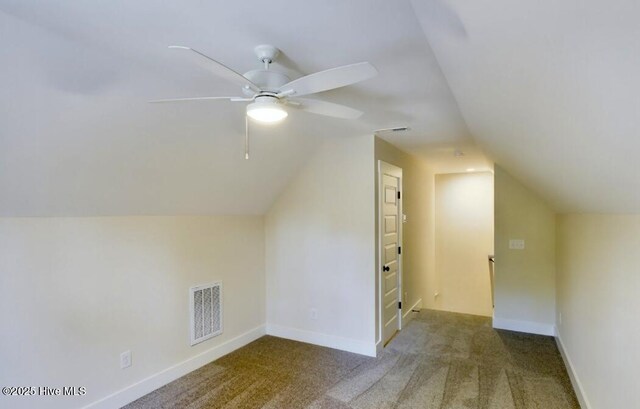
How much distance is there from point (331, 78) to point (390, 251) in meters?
3.05

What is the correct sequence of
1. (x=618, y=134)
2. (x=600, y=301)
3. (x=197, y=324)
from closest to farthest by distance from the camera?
(x=618, y=134)
(x=600, y=301)
(x=197, y=324)

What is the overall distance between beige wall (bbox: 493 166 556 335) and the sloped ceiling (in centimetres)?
267

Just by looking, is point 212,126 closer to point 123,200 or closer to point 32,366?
point 123,200

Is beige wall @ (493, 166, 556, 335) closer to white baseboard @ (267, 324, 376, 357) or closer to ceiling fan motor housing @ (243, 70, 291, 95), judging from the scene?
white baseboard @ (267, 324, 376, 357)

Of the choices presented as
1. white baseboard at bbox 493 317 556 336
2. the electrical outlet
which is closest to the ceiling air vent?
the electrical outlet

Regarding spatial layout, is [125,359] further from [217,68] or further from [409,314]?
[409,314]

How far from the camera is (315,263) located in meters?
4.05

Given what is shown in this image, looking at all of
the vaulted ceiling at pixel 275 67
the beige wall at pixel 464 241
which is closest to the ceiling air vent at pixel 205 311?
the vaulted ceiling at pixel 275 67

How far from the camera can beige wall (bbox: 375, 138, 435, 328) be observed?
4670 mm

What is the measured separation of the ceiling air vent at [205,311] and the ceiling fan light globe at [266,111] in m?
2.22

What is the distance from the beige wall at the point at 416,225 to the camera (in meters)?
4.67

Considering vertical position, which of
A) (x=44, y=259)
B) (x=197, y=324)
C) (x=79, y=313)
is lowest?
(x=197, y=324)

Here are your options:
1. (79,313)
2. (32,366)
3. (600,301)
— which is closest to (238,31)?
(79,313)

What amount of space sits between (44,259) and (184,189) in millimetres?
1108
